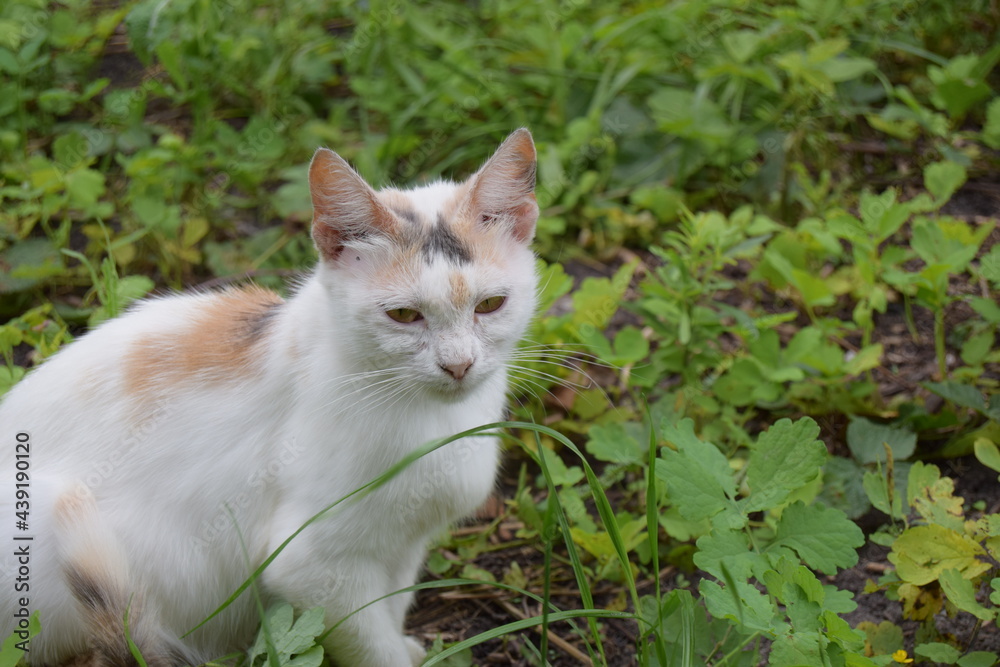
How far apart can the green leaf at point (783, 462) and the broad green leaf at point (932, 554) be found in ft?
1.12

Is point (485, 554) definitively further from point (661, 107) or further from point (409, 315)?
point (661, 107)

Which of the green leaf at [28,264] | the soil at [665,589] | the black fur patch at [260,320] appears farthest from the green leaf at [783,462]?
the green leaf at [28,264]

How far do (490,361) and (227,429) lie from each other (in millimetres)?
681

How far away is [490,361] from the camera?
193 centimetres

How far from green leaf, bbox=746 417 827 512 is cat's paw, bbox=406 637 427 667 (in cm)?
101

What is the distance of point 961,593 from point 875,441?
707mm

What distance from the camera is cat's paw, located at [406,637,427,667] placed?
7.52ft

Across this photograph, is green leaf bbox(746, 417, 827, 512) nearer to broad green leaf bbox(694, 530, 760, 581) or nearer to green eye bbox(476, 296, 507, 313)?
broad green leaf bbox(694, 530, 760, 581)

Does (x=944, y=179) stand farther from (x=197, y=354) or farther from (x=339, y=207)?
(x=197, y=354)

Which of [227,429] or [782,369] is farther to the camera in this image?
[782,369]

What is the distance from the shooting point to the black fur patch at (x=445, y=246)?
1.94 m

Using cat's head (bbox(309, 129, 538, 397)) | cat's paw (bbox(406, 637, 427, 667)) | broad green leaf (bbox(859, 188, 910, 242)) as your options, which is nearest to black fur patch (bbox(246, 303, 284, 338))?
cat's head (bbox(309, 129, 538, 397))

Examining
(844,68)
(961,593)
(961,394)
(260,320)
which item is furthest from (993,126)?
(260,320)

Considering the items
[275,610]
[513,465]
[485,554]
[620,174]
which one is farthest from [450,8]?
[275,610]
